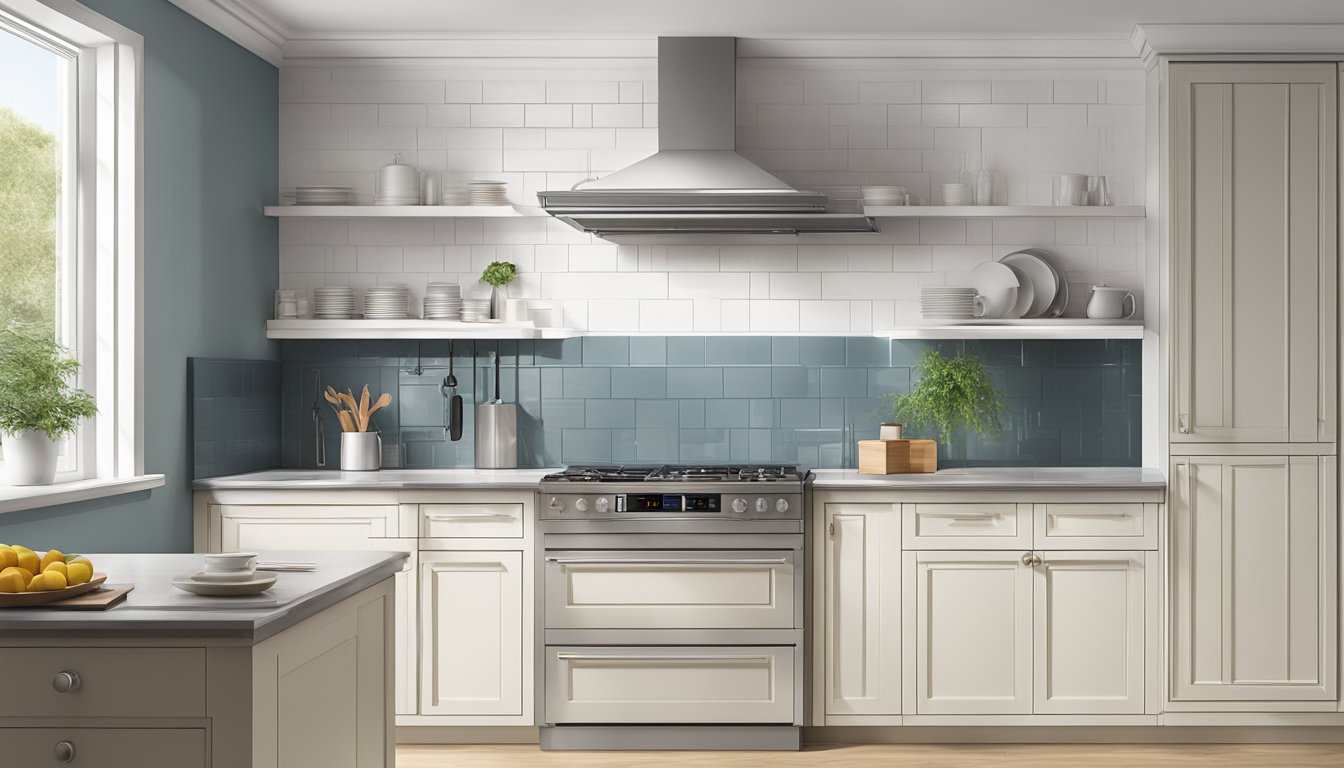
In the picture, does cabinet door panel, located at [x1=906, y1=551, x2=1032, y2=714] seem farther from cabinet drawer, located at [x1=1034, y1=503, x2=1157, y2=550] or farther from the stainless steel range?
the stainless steel range

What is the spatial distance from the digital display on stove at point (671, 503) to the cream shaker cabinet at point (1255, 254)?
5.56 ft

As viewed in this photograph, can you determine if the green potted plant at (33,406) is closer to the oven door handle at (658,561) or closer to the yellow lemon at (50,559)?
the yellow lemon at (50,559)

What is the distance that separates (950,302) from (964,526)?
860 millimetres

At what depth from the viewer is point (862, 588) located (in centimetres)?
420

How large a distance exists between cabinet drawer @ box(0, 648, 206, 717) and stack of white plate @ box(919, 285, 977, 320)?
3.14 meters

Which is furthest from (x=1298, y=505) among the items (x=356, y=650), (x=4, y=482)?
(x=4, y=482)

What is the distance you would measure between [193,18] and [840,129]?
243 centimetres

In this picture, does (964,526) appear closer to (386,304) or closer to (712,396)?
(712,396)

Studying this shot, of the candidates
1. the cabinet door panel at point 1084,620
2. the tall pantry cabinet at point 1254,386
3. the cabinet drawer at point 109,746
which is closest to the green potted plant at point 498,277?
the cabinet door panel at point 1084,620

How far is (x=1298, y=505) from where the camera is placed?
4273mm

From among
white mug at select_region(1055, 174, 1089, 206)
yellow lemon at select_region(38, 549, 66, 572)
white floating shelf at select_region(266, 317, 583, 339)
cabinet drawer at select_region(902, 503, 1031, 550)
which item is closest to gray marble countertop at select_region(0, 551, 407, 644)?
yellow lemon at select_region(38, 549, 66, 572)

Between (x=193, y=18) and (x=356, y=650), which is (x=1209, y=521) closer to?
(x=356, y=650)

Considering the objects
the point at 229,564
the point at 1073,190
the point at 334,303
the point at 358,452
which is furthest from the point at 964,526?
the point at 229,564

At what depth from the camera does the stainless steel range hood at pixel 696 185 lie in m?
4.16
